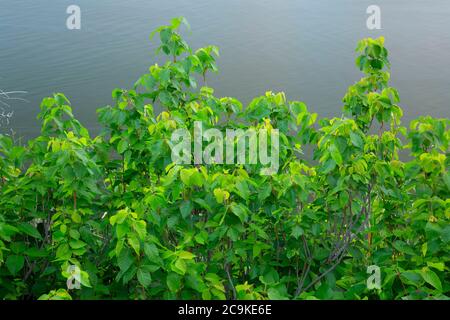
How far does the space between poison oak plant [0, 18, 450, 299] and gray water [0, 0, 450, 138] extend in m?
4.72

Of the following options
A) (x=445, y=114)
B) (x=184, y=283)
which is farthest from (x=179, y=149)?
(x=445, y=114)

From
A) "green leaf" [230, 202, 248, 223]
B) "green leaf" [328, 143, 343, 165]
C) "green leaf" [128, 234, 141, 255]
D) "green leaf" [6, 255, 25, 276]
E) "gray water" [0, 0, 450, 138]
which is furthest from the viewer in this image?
"gray water" [0, 0, 450, 138]

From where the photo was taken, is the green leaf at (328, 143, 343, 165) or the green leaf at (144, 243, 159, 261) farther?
the green leaf at (328, 143, 343, 165)

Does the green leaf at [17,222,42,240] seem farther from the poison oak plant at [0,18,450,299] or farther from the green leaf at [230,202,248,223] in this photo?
the green leaf at [230,202,248,223]

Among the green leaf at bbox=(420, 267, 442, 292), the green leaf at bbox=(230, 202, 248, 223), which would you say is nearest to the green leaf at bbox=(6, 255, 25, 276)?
the green leaf at bbox=(230, 202, 248, 223)

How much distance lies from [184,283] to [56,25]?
33.9 feet

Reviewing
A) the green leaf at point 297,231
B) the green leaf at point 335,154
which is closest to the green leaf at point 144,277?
the green leaf at point 297,231

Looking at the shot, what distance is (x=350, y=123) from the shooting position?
2.88 meters

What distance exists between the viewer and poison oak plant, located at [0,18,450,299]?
2.62 metres

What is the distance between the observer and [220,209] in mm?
2707

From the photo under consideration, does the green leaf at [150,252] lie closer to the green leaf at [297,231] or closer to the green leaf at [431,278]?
the green leaf at [297,231]

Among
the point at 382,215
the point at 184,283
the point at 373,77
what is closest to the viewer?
the point at 184,283

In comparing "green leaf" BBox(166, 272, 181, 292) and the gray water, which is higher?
the gray water
